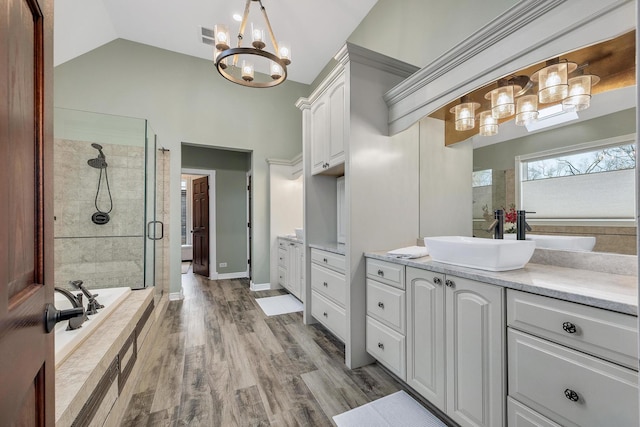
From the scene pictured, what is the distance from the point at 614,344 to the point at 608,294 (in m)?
0.17

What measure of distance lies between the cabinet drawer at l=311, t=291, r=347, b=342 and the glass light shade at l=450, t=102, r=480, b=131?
172 cm

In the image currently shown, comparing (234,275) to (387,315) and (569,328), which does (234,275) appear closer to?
(387,315)

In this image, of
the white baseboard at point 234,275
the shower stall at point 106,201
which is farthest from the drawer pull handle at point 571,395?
the white baseboard at point 234,275

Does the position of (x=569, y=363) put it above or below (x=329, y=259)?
below

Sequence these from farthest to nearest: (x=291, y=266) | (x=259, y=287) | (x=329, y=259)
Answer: (x=259, y=287) < (x=291, y=266) < (x=329, y=259)

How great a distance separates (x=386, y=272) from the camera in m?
1.86

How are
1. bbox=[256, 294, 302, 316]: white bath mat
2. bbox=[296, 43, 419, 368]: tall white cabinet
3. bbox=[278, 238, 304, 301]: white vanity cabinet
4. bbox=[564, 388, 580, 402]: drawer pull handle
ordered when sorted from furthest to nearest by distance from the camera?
1. bbox=[278, 238, 304, 301]: white vanity cabinet
2. bbox=[256, 294, 302, 316]: white bath mat
3. bbox=[296, 43, 419, 368]: tall white cabinet
4. bbox=[564, 388, 580, 402]: drawer pull handle

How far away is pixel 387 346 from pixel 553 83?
1.83 metres

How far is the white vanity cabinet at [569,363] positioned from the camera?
856mm

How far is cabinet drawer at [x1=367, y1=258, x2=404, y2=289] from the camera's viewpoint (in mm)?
1751

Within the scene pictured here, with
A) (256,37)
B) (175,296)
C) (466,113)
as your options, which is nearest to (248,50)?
(256,37)

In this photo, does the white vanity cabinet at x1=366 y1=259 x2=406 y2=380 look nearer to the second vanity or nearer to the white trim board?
the second vanity

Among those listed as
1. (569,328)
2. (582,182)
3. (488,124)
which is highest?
(488,124)

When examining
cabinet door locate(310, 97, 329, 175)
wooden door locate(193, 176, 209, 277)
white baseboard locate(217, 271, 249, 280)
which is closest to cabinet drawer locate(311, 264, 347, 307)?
cabinet door locate(310, 97, 329, 175)
